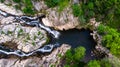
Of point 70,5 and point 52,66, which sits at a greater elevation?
point 70,5

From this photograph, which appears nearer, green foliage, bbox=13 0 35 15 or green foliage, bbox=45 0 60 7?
green foliage, bbox=45 0 60 7

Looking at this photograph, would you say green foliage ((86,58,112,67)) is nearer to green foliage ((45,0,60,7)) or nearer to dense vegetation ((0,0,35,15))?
green foliage ((45,0,60,7))

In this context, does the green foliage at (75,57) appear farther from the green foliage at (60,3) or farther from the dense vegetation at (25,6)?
the dense vegetation at (25,6)

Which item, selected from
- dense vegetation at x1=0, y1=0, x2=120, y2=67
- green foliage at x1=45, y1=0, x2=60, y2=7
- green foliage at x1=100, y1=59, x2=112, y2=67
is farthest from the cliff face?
green foliage at x1=100, y1=59, x2=112, y2=67

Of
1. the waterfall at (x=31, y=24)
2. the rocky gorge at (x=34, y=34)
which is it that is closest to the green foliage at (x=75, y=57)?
the rocky gorge at (x=34, y=34)

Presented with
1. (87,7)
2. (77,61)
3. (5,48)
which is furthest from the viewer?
(87,7)

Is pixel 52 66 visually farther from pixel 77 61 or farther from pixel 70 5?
pixel 70 5

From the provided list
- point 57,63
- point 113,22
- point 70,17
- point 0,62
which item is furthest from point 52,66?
point 113,22

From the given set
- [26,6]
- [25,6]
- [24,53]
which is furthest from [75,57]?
[25,6]

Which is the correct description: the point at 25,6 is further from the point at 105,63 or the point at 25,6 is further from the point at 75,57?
the point at 105,63
